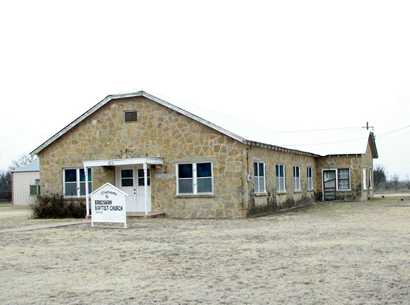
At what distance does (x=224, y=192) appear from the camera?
74.6ft

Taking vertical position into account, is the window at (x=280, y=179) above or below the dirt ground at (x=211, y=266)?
above

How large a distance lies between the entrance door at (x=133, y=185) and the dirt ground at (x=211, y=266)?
274 inches

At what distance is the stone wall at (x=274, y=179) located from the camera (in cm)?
2342

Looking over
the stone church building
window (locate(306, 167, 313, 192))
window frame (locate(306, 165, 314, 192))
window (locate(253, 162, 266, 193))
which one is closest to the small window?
the stone church building

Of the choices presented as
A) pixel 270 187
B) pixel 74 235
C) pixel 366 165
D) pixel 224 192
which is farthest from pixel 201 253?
pixel 366 165

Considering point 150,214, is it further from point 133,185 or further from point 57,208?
point 57,208

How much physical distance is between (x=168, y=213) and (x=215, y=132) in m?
3.94

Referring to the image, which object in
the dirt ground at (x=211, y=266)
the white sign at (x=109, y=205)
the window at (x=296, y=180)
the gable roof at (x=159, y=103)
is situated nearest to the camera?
the dirt ground at (x=211, y=266)

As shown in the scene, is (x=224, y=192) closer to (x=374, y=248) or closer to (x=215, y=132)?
(x=215, y=132)

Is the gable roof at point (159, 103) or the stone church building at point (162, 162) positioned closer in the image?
the gable roof at point (159, 103)

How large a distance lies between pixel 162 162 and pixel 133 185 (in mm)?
1962

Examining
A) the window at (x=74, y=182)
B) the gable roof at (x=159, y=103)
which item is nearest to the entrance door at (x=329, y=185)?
the gable roof at (x=159, y=103)

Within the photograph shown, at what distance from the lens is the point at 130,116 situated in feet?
81.3

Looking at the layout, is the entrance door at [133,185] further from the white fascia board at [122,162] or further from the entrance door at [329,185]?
the entrance door at [329,185]
